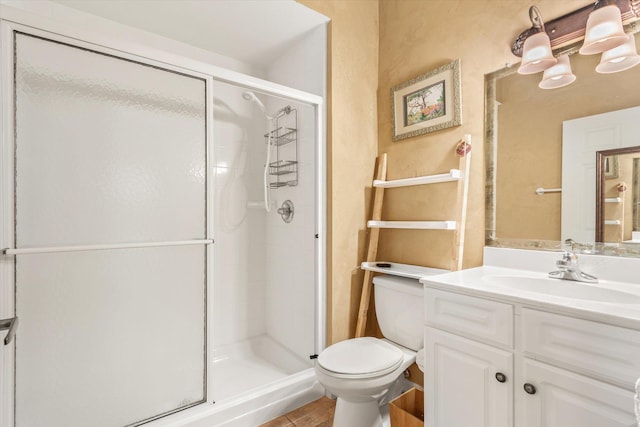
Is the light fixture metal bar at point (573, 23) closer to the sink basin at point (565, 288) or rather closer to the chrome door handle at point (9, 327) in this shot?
the sink basin at point (565, 288)

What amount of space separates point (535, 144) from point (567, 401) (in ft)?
3.47

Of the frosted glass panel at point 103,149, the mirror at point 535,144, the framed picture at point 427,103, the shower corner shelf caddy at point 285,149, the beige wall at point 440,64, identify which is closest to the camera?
the frosted glass panel at point 103,149

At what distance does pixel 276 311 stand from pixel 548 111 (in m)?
2.14

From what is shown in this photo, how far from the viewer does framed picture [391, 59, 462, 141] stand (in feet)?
5.48

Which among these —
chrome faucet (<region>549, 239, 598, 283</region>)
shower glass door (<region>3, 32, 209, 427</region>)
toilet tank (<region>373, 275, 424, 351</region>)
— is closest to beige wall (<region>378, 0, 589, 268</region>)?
toilet tank (<region>373, 275, 424, 351</region>)

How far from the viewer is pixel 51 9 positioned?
1.71m

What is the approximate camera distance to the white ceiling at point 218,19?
1768 millimetres

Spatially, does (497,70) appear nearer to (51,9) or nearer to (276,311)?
(276,311)

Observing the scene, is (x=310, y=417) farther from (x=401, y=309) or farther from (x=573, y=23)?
(x=573, y=23)

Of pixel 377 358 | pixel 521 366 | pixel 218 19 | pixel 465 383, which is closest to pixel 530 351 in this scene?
pixel 521 366

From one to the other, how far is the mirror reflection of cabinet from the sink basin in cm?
25

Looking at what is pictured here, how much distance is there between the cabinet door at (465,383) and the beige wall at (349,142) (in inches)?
29.2

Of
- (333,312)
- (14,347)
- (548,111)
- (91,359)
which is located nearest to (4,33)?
(14,347)

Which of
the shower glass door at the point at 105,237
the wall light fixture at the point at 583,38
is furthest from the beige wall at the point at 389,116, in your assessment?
the shower glass door at the point at 105,237
